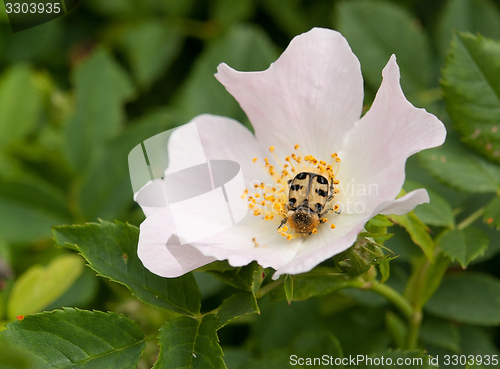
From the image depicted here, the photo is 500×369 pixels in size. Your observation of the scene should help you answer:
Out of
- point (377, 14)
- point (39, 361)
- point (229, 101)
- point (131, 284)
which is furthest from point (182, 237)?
point (377, 14)

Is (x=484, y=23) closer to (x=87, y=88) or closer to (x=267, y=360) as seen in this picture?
(x=267, y=360)

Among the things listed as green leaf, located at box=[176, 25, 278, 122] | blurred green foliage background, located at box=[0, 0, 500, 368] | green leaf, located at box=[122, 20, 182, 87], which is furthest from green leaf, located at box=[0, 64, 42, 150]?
green leaf, located at box=[176, 25, 278, 122]

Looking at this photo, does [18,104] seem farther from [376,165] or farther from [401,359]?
[401,359]

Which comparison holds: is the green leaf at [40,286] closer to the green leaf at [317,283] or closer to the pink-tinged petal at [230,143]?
the pink-tinged petal at [230,143]

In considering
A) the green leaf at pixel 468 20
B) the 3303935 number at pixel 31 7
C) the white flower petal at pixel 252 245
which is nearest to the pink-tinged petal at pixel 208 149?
the white flower petal at pixel 252 245

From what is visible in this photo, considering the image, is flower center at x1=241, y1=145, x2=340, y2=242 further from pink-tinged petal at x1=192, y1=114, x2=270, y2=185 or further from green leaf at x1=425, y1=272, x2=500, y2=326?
green leaf at x1=425, y1=272, x2=500, y2=326

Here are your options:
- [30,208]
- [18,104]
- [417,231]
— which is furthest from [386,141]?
[18,104]
